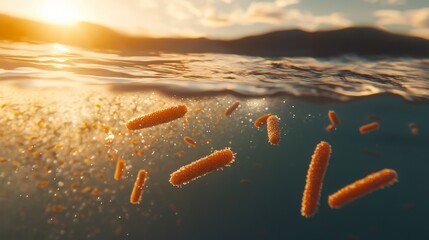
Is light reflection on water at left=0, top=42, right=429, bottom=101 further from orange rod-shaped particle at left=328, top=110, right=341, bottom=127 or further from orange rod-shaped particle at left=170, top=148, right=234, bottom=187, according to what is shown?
orange rod-shaped particle at left=170, top=148, right=234, bottom=187

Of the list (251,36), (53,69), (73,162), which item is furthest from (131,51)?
(73,162)

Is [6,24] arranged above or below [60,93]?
above

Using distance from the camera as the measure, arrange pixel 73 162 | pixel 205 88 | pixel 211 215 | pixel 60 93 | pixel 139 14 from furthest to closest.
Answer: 1. pixel 211 215
2. pixel 73 162
3. pixel 60 93
4. pixel 205 88
5. pixel 139 14

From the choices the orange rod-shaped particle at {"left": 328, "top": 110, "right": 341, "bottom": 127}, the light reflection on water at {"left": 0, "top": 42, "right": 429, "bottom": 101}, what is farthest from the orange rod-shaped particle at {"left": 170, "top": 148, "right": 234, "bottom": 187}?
the light reflection on water at {"left": 0, "top": 42, "right": 429, "bottom": 101}

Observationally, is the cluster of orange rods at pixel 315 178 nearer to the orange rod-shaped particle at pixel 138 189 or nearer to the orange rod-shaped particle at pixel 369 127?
the orange rod-shaped particle at pixel 138 189

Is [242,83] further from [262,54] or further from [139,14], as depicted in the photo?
[139,14]

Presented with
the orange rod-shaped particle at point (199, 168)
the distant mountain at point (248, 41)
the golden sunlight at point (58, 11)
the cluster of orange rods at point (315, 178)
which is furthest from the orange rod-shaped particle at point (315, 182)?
the golden sunlight at point (58, 11)

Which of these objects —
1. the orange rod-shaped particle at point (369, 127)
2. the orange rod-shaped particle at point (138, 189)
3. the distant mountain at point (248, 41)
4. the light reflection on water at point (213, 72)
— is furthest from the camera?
the light reflection on water at point (213, 72)
